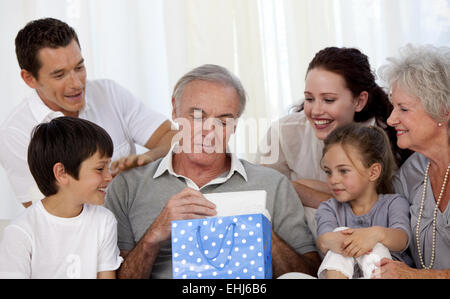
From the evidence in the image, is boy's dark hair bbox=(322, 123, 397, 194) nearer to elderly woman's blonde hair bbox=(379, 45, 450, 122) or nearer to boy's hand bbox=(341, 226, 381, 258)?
elderly woman's blonde hair bbox=(379, 45, 450, 122)

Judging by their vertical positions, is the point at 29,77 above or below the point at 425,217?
above

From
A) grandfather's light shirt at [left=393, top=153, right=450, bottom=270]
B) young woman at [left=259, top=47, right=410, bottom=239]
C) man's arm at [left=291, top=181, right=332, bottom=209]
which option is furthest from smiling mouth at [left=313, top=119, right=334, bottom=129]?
→ grandfather's light shirt at [left=393, top=153, right=450, bottom=270]

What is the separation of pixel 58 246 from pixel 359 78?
1.27 m

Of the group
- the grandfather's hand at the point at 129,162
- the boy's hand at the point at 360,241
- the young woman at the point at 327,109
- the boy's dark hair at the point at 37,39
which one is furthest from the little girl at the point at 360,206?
the boy's dark hair at the point at 37,39

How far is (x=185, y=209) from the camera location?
1589mm

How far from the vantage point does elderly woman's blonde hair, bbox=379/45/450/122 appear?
1774 mm

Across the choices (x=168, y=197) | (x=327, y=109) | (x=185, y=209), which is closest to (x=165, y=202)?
(x=168, y=197)

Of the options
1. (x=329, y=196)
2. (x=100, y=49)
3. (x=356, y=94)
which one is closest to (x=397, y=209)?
(x=329, y=196)

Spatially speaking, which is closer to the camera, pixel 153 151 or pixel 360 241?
pixel 360 241

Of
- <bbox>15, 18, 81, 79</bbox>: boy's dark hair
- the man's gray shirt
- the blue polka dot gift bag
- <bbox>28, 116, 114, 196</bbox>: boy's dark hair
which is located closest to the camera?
the blue polka dot gift bag

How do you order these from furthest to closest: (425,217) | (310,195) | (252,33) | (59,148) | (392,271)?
(252,33) → (310,195) → (425,217) → (59,148) → (392,271)

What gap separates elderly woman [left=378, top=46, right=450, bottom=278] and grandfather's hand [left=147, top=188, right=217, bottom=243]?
2.15 ft

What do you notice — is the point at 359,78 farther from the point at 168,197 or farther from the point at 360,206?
the point at 168,197

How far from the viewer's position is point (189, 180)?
1894mm
